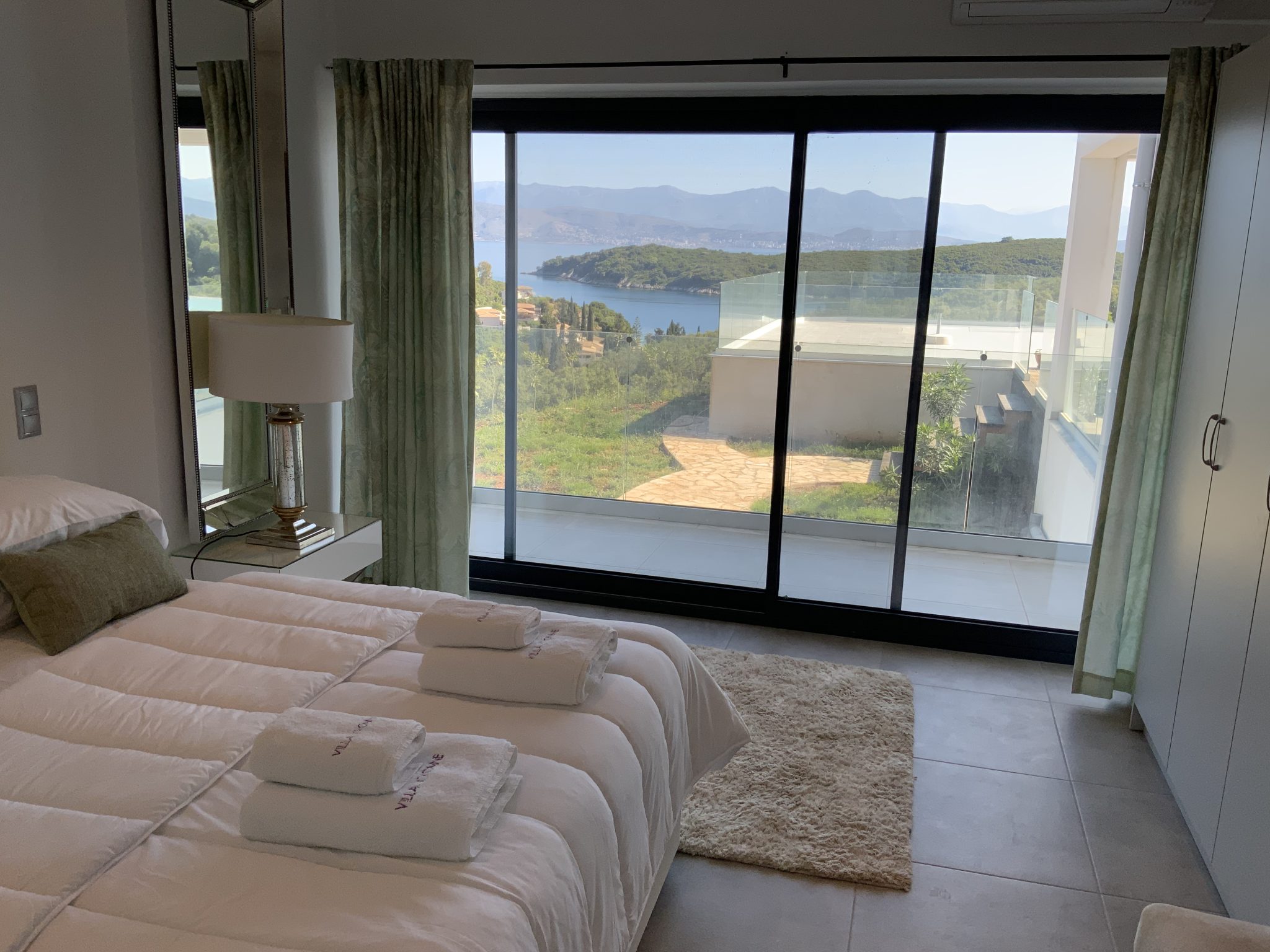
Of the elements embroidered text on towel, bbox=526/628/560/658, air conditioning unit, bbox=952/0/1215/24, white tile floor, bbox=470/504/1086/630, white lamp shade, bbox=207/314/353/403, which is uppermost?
air conditioning unit, bbox=952/0/1215/24

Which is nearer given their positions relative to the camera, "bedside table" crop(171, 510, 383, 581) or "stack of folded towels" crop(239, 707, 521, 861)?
"stack of folded towels" crop(239, 707, 521, 861)

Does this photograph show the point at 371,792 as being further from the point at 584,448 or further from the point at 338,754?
the point at 584,448

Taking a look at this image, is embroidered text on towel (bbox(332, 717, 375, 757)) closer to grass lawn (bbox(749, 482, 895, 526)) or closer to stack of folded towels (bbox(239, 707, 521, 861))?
stack of folded towels (bbox(239, 707, 521, 861))

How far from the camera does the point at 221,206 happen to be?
3473 millimetres

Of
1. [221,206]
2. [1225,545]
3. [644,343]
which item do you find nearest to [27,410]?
[221,206]

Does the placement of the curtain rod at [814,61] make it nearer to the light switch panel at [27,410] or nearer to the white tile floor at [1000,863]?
the light switch panel at [27,410]

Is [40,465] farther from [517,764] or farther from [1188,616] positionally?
[1188,616]

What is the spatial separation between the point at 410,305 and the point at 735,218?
57.2 inches

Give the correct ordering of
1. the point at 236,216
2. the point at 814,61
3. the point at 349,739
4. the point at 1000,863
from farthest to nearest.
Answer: the point at 814,61 → the point at 236,216 → the point at 1000,863 → the point at 349,739

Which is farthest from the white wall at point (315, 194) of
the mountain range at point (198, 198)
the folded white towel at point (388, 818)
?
the folded white towel at point (388, 818)

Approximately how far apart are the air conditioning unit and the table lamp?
2499mm

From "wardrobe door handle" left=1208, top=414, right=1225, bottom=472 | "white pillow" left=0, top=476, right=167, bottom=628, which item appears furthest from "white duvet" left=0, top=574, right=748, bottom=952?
"wardrobe door handle" left=1208, top=414, right=1225, bottom=472

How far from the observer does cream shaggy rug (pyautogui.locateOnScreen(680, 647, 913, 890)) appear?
268 centimetres

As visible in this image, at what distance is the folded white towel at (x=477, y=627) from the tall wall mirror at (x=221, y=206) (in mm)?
1620
